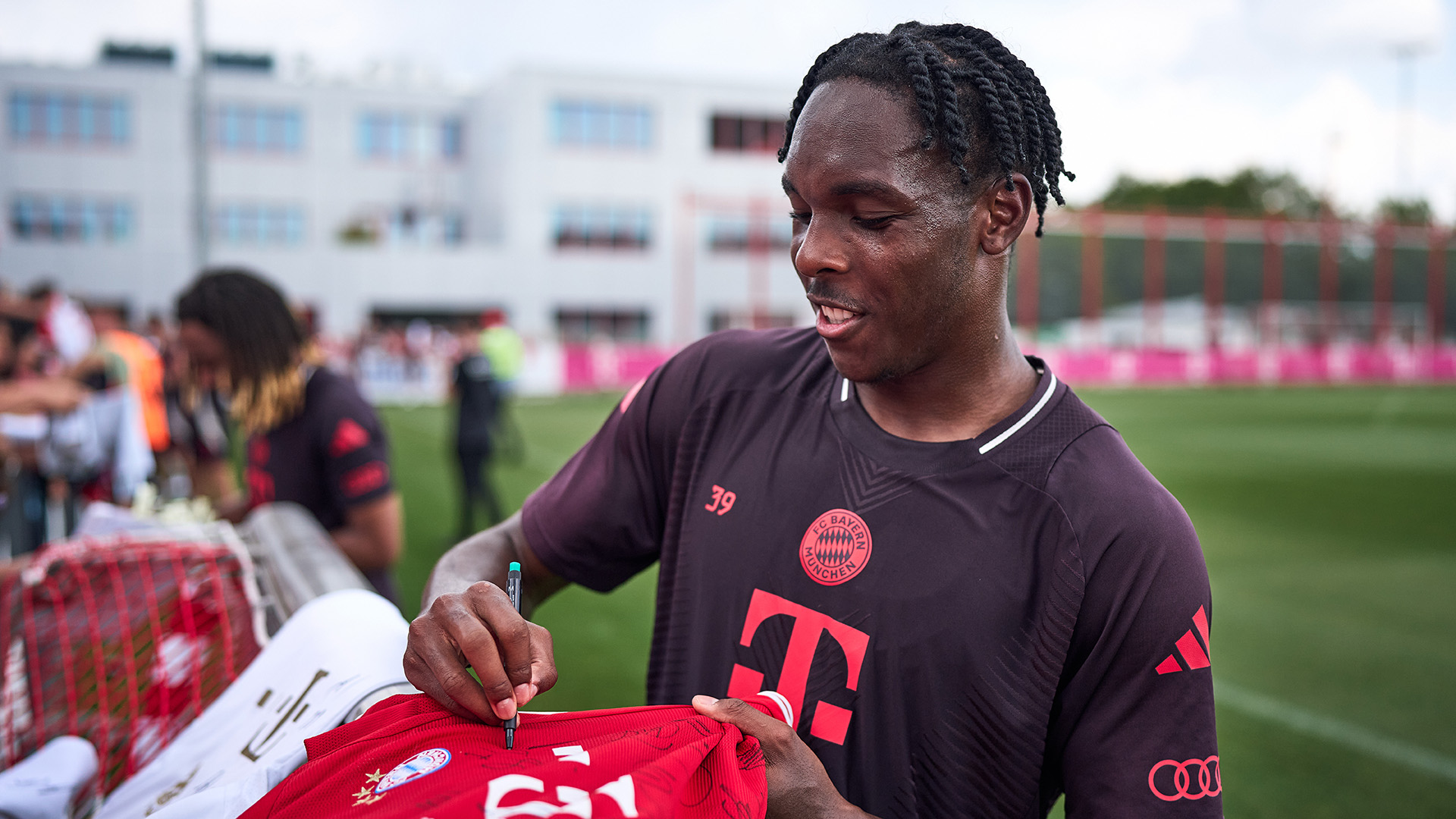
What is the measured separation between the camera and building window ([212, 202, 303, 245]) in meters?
34.9

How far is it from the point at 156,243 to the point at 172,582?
1429 inches

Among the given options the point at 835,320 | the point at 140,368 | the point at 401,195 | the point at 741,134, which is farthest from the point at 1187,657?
the point at 401,195

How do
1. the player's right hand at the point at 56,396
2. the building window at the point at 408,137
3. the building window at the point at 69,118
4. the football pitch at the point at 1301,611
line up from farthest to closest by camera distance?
the building window at the point at 408,137 < the building window at the point at 69,118 < the player's right hand at the point at 56,396 < the football pitch at the point at 1301,611

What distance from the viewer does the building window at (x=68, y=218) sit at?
109 ft

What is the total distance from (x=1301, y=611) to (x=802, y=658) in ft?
19.4

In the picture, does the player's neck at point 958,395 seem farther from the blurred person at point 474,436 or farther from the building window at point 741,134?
the building window at point 741,134

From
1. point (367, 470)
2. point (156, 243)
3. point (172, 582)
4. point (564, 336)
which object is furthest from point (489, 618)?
point (156, 243)

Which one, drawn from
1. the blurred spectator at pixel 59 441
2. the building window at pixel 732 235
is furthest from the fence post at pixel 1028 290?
the blurred spectator at pixel 59 441

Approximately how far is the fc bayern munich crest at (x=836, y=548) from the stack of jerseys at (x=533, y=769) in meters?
0.20

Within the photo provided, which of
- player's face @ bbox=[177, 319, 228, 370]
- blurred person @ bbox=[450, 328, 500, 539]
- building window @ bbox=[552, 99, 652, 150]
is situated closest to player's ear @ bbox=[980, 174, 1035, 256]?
player's face @ bbox=[177, 319, 228, 370]

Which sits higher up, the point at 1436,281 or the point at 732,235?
the point at 732,235

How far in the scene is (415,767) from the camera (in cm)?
125

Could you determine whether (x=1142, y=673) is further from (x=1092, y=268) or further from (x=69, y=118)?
(x=69, y=118)

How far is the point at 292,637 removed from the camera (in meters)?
1.92
